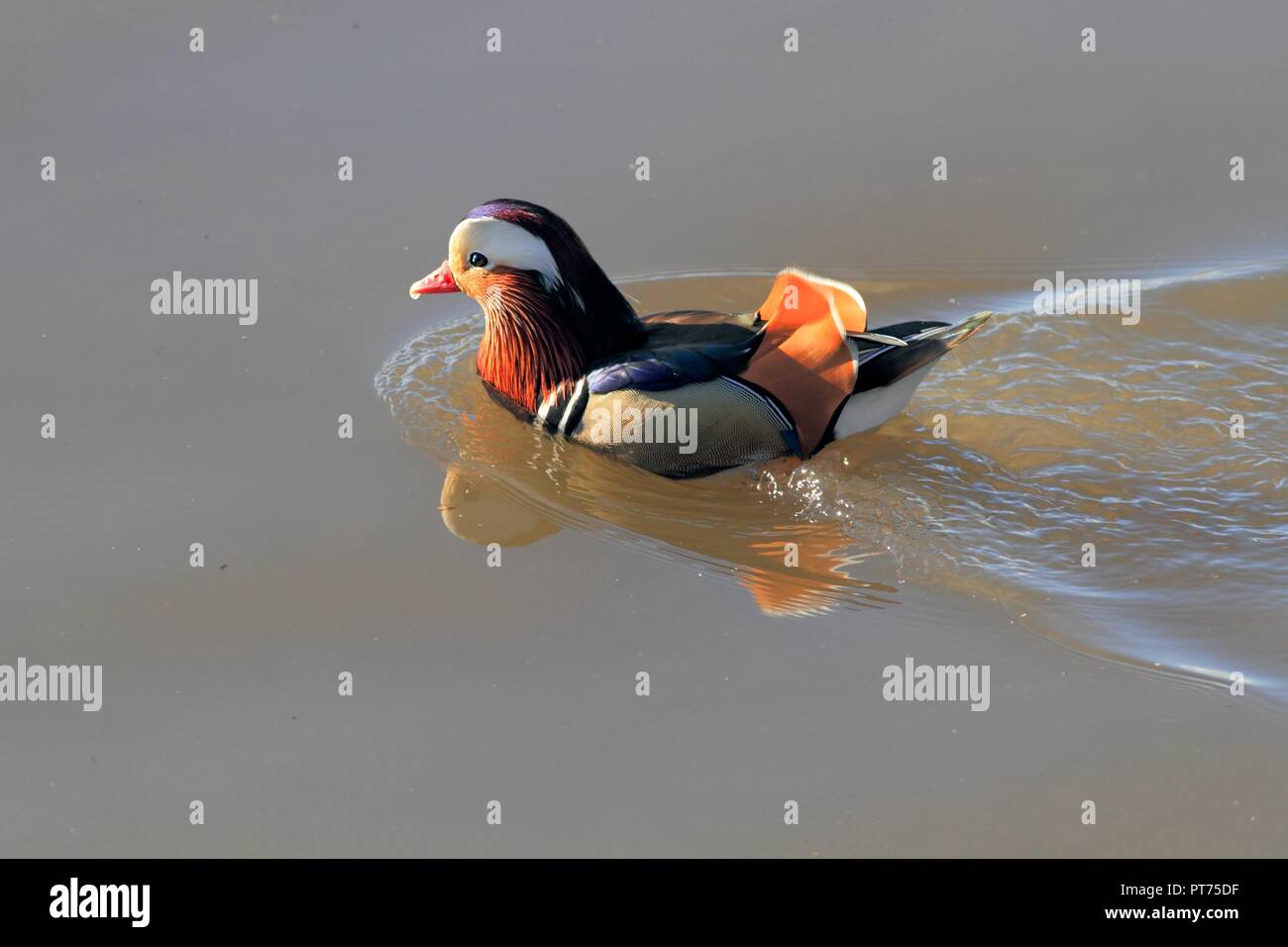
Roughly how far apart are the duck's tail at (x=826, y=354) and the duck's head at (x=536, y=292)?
0.70m

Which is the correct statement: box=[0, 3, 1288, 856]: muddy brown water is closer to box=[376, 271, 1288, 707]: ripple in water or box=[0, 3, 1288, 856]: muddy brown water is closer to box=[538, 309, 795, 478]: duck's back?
box=[376, 271, 1288, 707]: ripple in water

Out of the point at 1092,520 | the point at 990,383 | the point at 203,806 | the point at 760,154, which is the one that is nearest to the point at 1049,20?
the point at 760,154

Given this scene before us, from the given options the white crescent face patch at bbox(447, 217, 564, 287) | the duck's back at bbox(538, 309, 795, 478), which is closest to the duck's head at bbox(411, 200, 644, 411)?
the white crescent face patch at bbox(447, 217, 564, 287)

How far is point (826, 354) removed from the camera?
707cm

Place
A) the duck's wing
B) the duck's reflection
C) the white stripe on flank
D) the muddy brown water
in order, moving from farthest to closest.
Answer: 1. the white stripe on flank
2. the duck's wing
3. the duck's reflection
4. the muddy brown water

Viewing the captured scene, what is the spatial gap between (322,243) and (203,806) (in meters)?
4.02

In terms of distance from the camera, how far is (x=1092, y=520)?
267 inches

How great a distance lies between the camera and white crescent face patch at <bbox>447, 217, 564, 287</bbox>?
7331 millimetres

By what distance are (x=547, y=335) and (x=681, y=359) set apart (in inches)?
28.2

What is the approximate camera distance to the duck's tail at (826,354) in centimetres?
706

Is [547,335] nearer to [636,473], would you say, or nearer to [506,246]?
[506,246]

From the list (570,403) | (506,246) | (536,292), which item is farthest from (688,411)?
(506,246)

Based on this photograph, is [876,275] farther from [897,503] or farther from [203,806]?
[203,806]

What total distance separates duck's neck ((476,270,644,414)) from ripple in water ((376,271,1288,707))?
0.23m
